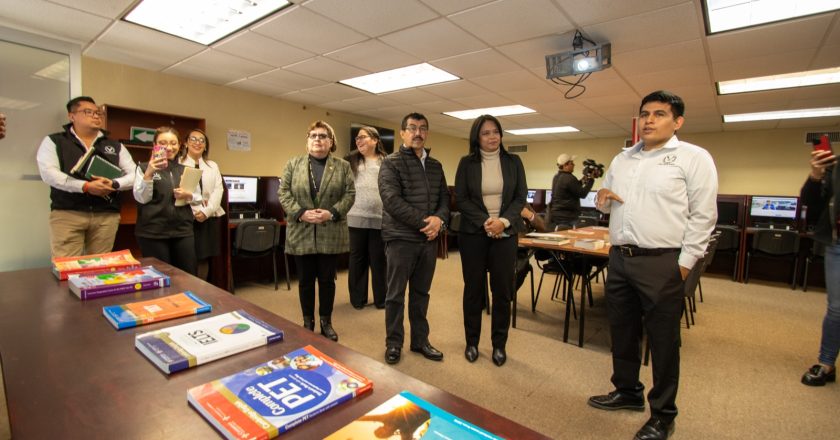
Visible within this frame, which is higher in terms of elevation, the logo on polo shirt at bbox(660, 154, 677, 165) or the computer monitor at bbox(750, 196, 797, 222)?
the logo on polo shirt at bbox(660, 154, 677, 165)

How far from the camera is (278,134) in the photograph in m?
Result: 5.64

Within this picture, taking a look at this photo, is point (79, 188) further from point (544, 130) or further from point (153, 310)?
point (544, 130)

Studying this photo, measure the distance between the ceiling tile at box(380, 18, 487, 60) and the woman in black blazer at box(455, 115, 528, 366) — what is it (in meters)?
1.02

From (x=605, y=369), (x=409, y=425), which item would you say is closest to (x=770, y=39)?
(x=605, y=369)

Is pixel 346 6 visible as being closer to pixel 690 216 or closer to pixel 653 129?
pixel 653 129

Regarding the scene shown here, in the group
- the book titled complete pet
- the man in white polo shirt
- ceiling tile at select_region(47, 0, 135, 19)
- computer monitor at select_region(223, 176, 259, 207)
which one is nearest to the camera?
the book titled complete pet

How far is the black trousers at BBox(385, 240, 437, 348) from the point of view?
231 cm

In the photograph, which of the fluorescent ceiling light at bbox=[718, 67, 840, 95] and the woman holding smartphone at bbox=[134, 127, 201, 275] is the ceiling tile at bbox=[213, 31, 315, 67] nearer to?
the woman holding smartphone at bbox=[134, 127, 201, 275]

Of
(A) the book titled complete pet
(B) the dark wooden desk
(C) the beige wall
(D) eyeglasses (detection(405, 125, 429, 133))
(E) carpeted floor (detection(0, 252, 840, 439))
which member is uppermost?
(C) the beige wall

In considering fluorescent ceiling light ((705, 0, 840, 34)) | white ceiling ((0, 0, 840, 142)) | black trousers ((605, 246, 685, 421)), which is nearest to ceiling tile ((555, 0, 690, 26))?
white ceiling ((0, 0, 840, 142))

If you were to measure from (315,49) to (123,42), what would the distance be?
1.68m

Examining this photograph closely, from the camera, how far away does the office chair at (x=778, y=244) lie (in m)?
4.88

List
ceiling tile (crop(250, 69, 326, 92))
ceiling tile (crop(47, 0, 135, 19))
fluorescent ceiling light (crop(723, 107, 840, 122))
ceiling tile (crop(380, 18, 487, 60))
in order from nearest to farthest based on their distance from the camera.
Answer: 1. ceiling tile (crop(47, 0, 135, 19))
2. ceiling tile (crop(380, 18, 487, 60))
3. ceiling tile (crop(250, 69, 326, 92))
4. fluorescent ceiling light (crop(723, 107, 840, 122))

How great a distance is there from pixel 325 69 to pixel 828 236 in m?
4.15
